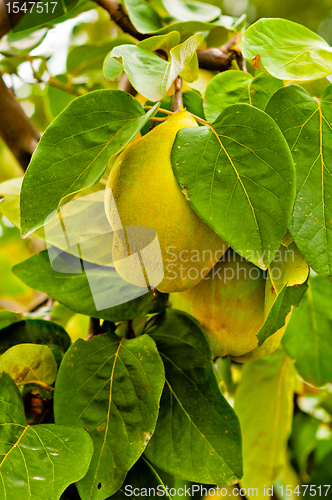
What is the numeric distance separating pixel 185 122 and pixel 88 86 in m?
0.40

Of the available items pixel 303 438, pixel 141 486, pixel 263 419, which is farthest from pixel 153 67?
pixel 303 438

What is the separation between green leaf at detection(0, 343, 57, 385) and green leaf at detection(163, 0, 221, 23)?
15.0 inches

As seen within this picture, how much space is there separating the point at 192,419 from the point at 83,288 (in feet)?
0.47

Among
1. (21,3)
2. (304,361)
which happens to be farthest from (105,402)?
(21,3)

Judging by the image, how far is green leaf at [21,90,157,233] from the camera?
0.24 meters

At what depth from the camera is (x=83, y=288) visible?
0.36 meters

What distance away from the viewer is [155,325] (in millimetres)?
370

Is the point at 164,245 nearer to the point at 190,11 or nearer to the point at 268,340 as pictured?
the point at 268,340

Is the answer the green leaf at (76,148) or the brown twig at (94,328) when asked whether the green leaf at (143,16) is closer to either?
the green leaf at (76,148)

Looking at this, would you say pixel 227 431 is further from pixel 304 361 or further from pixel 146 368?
pixel 304 361

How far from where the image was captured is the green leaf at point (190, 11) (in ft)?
1.49

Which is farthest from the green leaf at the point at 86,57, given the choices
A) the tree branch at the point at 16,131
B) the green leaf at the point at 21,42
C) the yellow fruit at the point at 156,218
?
the yellow fruit at the point at 156,218

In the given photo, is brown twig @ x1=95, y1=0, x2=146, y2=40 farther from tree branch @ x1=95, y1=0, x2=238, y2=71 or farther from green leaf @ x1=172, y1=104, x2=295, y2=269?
green leaf @ x1=172, y1=104, x2=295, y2=269

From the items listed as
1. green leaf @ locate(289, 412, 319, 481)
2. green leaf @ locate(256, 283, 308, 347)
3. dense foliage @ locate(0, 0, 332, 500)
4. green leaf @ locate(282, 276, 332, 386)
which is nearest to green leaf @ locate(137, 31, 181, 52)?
dense foliage @ locate(0, 0, 332, 500)
